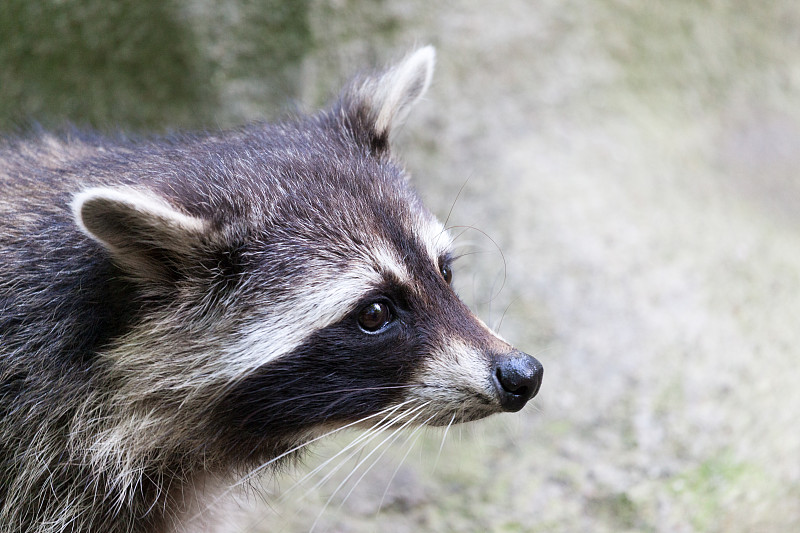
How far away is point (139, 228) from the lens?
2861mm

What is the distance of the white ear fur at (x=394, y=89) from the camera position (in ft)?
12.7

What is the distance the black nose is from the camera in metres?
3.03

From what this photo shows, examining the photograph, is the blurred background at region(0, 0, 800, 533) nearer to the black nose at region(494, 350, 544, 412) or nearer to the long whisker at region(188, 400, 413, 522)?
the long whisker at region(188, 400, 413, 522)

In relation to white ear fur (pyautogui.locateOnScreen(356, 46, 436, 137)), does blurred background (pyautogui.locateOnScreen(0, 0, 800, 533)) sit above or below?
below

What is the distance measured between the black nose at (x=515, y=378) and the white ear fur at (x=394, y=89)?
4.53ft

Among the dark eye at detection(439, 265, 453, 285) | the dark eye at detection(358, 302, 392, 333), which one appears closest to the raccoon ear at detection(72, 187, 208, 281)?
the dark eye at detection(358, 302, 392, 333)

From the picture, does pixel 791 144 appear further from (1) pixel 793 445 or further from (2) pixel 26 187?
(2) pixel 26 187

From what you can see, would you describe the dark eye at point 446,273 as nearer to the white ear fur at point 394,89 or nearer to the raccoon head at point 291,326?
the raccoon head at point 291,326

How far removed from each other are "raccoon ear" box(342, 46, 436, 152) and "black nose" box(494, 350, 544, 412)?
135cm

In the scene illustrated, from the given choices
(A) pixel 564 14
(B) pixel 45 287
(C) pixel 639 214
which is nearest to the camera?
(B) pixel 45 287

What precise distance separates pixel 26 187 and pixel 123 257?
33.1 inches

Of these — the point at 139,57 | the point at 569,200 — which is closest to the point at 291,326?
the point at 569,200

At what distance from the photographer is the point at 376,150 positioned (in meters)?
3.88

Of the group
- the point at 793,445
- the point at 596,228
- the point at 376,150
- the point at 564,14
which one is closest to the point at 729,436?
the point at 793,445
